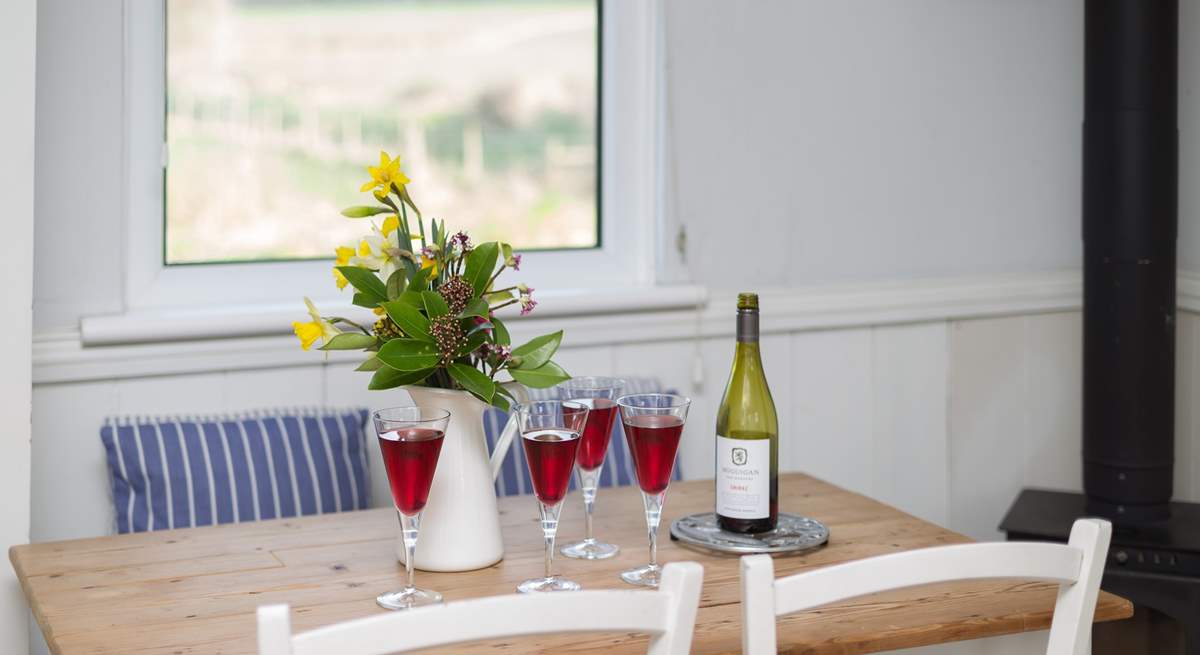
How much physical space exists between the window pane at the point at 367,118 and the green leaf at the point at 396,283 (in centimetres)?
91

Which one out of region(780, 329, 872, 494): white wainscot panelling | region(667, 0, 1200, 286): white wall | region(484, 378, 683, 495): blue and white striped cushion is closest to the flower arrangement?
region(484, 378, 683, 495): blue and white striped cushion

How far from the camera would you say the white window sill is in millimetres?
2201

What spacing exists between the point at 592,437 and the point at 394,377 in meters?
0.25

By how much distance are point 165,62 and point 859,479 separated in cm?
164

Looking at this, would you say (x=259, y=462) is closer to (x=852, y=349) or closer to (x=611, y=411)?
(x=611, y=411)

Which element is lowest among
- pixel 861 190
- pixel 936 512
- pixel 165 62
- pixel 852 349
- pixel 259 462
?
pixel 936 512

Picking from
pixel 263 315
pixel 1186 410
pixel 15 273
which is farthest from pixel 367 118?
pixel 1186 410

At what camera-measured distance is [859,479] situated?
2865mm

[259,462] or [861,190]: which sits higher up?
[861,190]

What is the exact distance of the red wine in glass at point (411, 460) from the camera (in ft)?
4.70

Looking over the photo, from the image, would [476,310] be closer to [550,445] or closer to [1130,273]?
[550,445]

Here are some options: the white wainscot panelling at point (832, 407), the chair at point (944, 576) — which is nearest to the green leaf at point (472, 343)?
→ the chair at point (944, 576)

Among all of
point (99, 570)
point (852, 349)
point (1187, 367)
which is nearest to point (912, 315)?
point (852, 349)

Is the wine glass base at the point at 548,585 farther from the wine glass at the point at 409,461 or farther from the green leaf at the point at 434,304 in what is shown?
the green leaf at the point at 434,304
